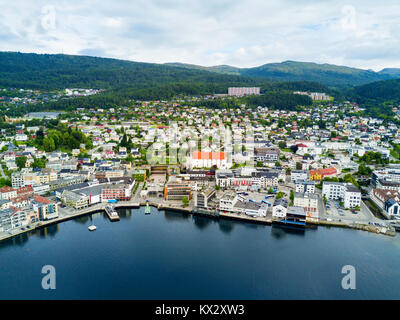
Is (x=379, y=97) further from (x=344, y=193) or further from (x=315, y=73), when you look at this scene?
(x=315, y=73)

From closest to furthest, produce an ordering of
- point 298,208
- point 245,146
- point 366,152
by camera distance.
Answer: point 298,208 < point 366,152 < point 245,146

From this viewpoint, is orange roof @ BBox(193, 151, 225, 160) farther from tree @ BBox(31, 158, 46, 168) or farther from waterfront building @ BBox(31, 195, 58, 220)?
tree @ BBox(31, 158, 46, 168)

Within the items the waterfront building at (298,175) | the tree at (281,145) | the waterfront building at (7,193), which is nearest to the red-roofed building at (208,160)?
the waterfront building at (298,175)

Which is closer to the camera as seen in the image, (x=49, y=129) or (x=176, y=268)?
(x=176, y=268)

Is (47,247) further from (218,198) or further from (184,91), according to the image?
(184,91)

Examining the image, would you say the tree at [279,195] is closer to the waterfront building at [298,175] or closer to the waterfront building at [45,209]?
the waterfront building at [298,175]

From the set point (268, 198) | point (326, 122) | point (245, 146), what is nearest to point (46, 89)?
point (245, 146)

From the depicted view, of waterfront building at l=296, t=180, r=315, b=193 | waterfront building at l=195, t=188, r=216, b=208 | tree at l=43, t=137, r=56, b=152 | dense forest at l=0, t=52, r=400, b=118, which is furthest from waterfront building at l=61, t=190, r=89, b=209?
dense forest at l=0, t=52, r=400, b=118
